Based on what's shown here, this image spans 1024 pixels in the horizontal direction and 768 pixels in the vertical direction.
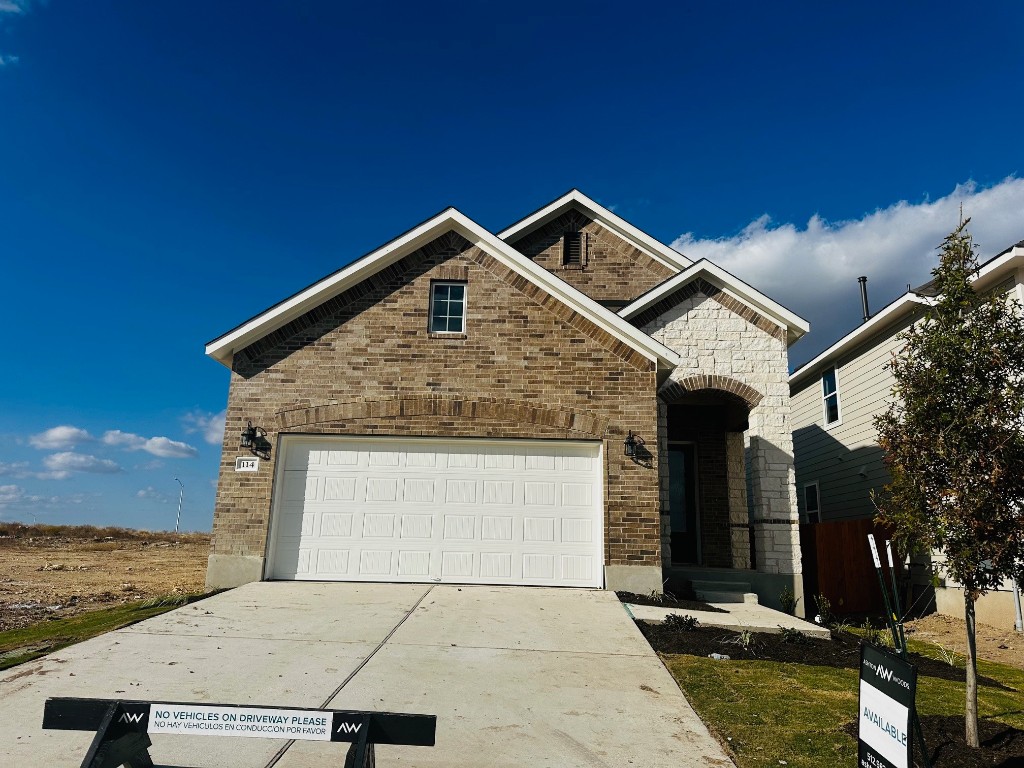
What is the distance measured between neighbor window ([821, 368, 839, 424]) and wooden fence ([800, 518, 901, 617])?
17.8 ft

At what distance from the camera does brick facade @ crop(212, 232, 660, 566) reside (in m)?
11.4

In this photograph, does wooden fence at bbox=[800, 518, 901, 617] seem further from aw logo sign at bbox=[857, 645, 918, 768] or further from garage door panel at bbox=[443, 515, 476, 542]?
aw logo sign at bbox=[857, 645, 918, 768]

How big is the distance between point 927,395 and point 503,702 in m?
4.31

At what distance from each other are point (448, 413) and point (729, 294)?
701 cm

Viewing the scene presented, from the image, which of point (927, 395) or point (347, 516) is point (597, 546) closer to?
point (347, 516)

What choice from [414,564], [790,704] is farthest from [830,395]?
[790,704]

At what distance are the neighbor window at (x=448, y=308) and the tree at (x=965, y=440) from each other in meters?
7.90

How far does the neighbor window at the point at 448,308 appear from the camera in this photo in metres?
12.3

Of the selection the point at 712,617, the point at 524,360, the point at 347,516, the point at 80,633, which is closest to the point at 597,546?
the point at 712,617

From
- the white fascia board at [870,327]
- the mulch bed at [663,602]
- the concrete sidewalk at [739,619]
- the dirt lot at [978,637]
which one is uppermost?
the white fascia board at [870,327]

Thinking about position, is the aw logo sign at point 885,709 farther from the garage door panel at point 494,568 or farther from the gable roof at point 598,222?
the gable roof at point 598,222

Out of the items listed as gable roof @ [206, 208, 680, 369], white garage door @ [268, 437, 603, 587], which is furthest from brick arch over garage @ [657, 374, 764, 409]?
white garage door @ [268, 437, 603, 587]

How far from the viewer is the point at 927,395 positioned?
5434 mm

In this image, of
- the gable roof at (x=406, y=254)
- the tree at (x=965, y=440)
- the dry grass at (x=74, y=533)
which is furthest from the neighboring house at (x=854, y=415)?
the dry grass at (x=74, y=533)
